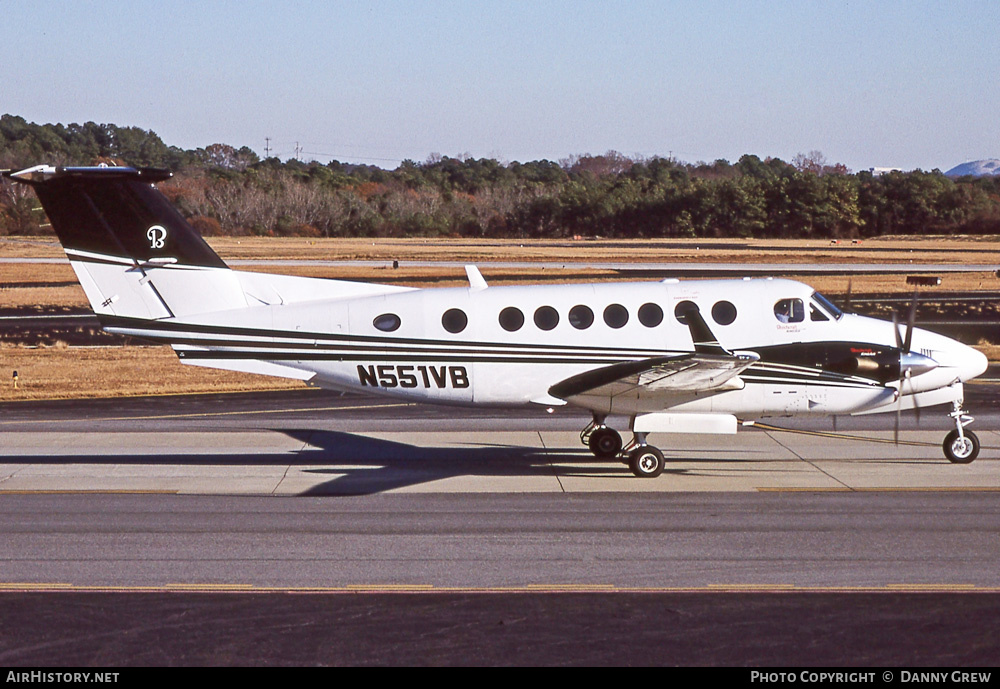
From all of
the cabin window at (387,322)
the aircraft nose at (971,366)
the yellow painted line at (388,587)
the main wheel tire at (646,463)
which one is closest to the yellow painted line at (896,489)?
the main wheel tire at (646,463)

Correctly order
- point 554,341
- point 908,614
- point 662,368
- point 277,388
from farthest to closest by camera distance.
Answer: point 277,388 → point 554,341 → point 662,368 → point 908,614

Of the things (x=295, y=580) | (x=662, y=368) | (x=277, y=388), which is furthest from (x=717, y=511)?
(x=277, y=388)

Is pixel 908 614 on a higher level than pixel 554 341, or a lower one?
lower

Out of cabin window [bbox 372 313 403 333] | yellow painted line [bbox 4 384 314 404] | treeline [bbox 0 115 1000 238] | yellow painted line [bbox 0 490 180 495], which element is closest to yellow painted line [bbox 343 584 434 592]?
Answer: yellow painted line [bbox 0 490 180 495]

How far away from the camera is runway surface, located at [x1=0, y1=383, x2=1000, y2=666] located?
9750 millimetres

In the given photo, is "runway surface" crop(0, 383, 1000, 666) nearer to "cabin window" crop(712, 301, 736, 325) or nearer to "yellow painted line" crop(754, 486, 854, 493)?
"yellow painted line" crop(754, 486, 854, 493)

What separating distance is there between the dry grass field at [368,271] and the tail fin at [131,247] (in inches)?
424

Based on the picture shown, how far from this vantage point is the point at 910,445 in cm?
1972

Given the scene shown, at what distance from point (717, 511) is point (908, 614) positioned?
4.46 metres

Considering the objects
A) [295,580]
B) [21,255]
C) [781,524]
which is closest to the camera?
[295,580]

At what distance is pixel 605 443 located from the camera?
18219 millimetres

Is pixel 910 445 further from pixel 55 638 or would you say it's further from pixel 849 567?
pixel 55 638

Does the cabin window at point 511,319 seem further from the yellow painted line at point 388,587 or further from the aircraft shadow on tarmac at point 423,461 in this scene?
the yellow painted line at point 388,587

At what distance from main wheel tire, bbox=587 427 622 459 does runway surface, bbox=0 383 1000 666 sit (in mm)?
293
